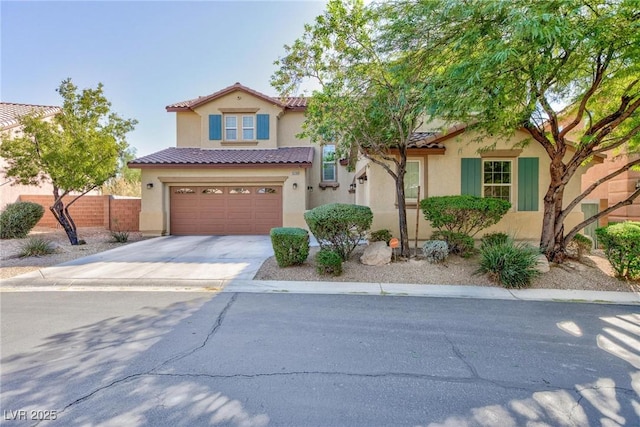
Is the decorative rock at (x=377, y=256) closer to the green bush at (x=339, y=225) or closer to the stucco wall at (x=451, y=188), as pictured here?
the green bush at (x=339, y=225)

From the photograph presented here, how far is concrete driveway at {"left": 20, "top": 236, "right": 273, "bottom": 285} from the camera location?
6812mm

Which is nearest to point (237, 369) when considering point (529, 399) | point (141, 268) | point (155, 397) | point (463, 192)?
point (155, 397)

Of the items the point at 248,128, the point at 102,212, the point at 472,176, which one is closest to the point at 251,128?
the point at 248,128

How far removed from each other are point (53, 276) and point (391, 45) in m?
9.79

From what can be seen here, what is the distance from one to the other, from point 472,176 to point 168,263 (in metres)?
10.1

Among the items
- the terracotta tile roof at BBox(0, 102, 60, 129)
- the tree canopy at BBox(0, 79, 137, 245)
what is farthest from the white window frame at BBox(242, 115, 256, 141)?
the terracotta tile roof at BBox(0, 102, 60, 129)

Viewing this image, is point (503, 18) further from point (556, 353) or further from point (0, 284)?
point (0, 284)

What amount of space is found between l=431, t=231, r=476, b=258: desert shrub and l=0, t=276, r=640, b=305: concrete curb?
1862 millimetres

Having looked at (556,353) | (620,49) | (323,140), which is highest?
(620,49)

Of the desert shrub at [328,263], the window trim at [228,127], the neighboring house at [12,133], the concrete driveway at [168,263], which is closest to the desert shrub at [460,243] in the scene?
the desert shrub at [328,263]

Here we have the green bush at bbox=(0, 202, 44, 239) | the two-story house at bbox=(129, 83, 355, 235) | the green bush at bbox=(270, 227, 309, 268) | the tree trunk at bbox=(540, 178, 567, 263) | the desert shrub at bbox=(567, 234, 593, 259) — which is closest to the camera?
the green bush at bbox=(270, 227, 309, 268)

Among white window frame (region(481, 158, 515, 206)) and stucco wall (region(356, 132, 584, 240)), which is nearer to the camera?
stucco wall (region(356, 132, 584, 240))

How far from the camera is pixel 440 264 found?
296 inches

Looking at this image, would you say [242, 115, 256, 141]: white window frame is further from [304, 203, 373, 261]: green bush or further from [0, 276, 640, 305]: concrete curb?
[0, 276, 640, 305]: concrete curb
